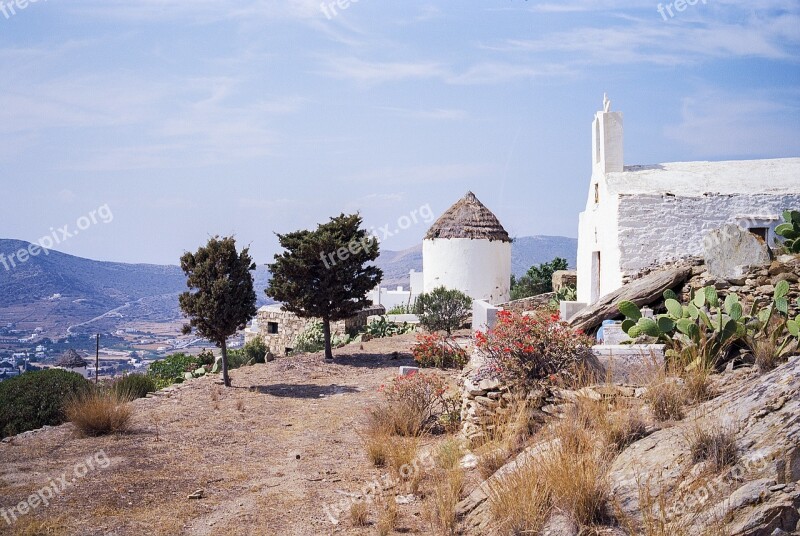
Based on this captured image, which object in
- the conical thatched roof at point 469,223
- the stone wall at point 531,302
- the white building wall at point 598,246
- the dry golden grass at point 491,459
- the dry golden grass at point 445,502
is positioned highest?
the conical thatched roof at point 469,223

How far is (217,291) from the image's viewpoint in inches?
564

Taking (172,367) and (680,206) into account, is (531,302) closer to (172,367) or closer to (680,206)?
(680,206)

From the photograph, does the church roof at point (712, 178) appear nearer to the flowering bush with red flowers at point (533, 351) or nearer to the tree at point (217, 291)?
the flowering bush with red flowers at point (533, 351)

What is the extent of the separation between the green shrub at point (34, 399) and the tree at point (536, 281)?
17.7 metres

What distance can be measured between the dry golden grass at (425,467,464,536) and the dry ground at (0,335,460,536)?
17 cm

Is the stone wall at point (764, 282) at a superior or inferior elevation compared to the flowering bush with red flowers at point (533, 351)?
superior

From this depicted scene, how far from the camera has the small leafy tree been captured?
65.9ft

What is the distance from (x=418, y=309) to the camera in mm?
20953

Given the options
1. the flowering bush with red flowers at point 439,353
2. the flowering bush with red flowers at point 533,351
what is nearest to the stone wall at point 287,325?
the flowering bush with red flowers at point 439,353

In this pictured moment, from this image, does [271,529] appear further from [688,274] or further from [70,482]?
[688,274]

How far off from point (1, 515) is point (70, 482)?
45.5 inches

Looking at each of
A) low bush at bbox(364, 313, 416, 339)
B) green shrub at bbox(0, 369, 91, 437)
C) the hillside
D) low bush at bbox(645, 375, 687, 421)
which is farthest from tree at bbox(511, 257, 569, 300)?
the hillside

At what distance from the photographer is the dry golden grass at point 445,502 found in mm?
5938

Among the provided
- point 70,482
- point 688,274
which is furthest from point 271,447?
point 688,274
